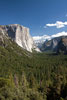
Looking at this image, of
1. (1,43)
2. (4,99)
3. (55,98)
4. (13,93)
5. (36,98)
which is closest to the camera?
(4,99)

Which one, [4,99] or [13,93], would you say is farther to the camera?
[13,93]

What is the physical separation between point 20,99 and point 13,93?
5.96ft

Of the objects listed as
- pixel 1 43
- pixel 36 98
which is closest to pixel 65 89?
pixel 36 98

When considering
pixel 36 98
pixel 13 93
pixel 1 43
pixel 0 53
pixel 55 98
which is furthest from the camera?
pixel 1 43

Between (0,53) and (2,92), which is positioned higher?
(0,53)

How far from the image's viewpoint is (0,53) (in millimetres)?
143375

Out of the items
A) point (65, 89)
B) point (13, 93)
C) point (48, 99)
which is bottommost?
point (48, 99)

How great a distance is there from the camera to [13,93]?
24.4m

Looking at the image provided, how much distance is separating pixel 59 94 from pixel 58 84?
3557mm

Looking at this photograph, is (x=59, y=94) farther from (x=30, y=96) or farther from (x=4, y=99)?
(x=4, y=99)

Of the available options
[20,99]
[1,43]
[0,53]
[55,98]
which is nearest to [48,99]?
[55,98]

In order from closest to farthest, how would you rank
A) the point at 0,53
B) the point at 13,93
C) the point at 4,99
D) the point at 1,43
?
the point at 4,99 → the point at 13,93 → the point at 0,53 → the point at 1,43

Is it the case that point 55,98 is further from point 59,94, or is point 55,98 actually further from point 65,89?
point 65,89

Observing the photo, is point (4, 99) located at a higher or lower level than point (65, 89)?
higher
